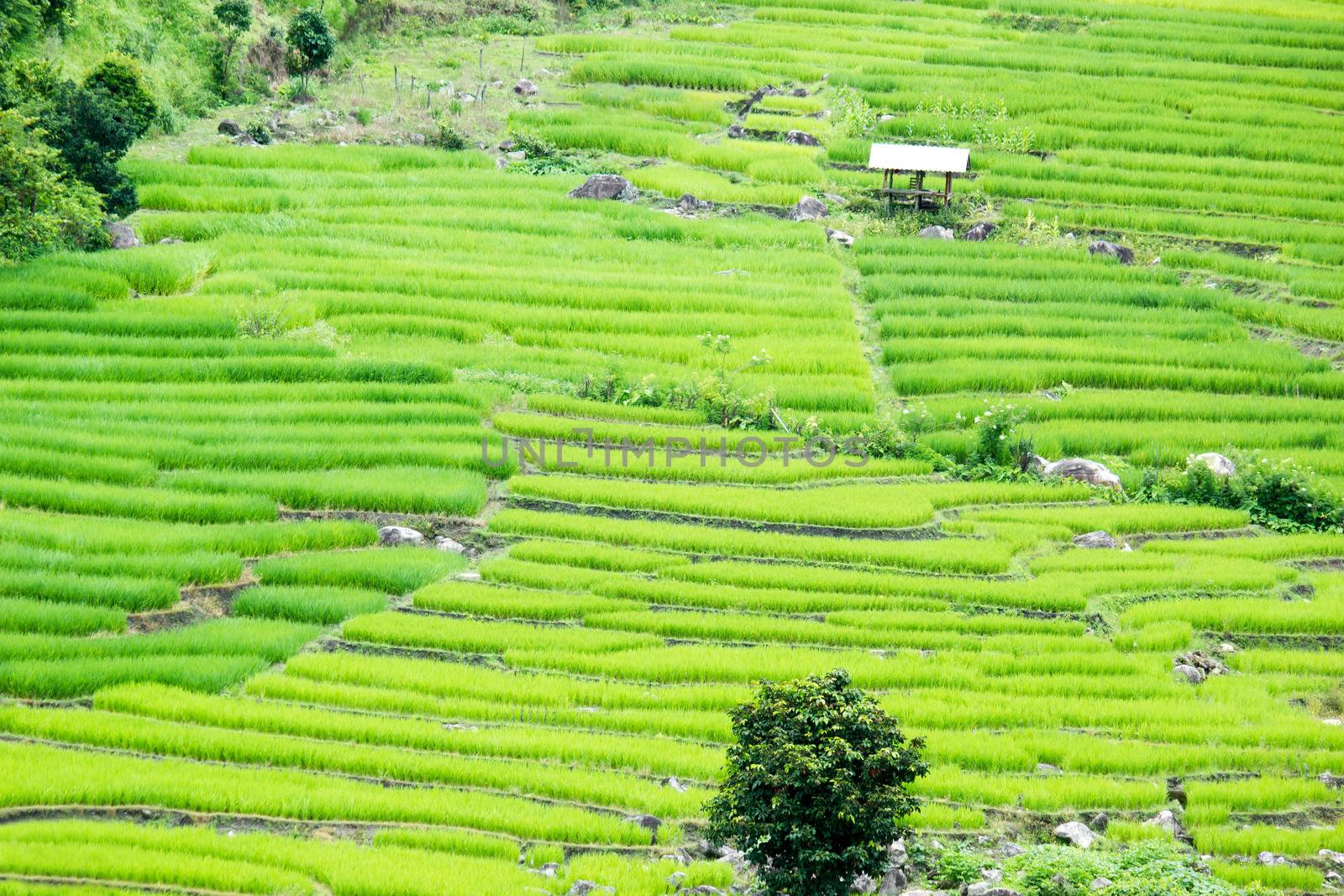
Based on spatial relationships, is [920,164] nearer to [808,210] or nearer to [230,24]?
[808,210]

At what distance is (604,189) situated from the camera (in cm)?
2481

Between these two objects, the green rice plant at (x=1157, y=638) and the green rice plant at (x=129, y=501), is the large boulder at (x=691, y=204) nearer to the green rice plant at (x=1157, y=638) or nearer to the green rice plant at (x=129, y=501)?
the green rice plant at (x=129, y=501)

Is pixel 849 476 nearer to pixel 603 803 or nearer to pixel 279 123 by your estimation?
pixel 603 803

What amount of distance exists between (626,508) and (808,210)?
1047 cm

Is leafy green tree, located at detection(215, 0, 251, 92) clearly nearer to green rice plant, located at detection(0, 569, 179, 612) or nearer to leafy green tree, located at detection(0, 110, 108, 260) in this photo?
leafy green tree, located at detection(0, 110, 108, 260)

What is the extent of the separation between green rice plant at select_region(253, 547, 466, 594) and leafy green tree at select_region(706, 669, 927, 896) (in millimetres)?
5322

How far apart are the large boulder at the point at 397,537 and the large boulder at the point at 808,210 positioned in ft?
39.7

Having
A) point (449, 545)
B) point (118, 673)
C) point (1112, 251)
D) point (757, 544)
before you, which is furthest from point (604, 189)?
point (118, 673)

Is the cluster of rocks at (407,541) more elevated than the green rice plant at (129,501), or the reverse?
the green rice plant at (129,501)

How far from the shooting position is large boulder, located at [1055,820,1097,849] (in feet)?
33.8

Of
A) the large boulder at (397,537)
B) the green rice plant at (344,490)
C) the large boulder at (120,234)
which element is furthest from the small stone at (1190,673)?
the large boulder at (120,234)

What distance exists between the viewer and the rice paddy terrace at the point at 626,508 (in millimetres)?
10453

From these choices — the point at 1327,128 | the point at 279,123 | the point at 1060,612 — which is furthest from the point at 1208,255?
the point at 279,123

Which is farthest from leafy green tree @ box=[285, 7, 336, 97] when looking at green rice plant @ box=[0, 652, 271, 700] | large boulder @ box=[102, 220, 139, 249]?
green rice plant @ box=[0, 652, 271, 700]
